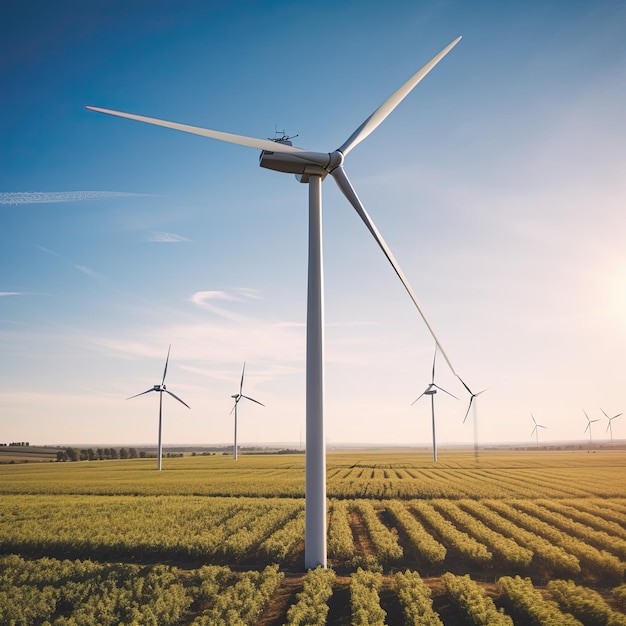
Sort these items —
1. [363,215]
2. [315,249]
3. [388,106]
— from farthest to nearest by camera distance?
[388,106] < [363,215] < [315,249]

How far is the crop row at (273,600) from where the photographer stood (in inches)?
746

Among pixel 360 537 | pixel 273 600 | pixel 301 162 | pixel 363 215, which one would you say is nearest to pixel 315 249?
pixel 363 215

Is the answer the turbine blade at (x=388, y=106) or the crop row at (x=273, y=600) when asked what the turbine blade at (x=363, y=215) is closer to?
the turbine blade at (x=388, y=106)

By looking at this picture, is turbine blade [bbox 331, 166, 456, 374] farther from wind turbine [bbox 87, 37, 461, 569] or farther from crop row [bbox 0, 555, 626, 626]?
crop row [bbox 0, 555, 626, 626]

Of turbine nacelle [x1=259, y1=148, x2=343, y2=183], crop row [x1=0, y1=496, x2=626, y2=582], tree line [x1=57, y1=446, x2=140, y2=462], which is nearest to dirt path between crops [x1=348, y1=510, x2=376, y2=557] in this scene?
crop row [x1=0, y1=496, x2=626, y2=582]

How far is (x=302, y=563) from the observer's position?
27.7 meters

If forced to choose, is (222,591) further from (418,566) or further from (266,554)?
(418,566)

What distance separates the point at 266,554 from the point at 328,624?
957 cm

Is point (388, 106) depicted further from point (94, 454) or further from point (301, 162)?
point (94, 454)

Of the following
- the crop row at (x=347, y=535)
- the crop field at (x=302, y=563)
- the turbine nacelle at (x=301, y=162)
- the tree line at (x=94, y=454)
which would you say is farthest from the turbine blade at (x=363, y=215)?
Result: the tree line at (x=94, y=454)

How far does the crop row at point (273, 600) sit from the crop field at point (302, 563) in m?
0.07

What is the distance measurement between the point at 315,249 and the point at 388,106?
9500mm

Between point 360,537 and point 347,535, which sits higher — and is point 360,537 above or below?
below

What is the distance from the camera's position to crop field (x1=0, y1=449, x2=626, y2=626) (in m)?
19.8
